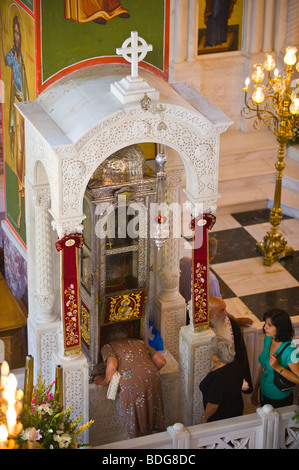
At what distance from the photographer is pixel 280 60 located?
1313 centimetres

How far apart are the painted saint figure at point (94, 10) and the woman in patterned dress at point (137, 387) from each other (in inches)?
99.1

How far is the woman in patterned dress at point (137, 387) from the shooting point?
7.69 meters

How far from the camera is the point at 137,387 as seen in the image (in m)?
7.68

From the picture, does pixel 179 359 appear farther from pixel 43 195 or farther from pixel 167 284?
pixel 43 195

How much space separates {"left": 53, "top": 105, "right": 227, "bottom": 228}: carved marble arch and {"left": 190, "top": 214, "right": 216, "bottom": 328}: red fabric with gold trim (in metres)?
0.34

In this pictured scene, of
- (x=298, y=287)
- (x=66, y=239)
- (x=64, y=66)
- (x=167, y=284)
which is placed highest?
(x=64, y=66)

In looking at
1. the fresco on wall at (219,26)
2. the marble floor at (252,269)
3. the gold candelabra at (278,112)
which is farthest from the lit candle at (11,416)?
the fresco on wall at (219,26)

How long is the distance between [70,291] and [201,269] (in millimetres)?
1088

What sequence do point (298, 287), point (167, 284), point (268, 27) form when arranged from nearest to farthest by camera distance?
1. point (167, 284)
2. point (298, 287)
3. point (268, 27)

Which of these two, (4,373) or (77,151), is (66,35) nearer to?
(77,151)

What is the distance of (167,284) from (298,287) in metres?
2.42

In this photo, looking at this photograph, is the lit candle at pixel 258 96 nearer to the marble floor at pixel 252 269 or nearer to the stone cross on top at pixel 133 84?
the marble floor at pixel 252 269

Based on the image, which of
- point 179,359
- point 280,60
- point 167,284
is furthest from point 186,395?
point 280,60

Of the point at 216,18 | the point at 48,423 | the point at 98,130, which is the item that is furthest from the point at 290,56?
the point at 48,423
